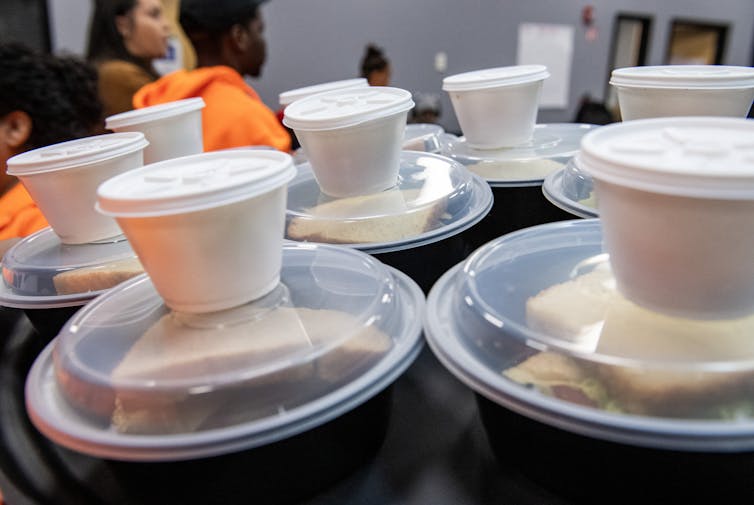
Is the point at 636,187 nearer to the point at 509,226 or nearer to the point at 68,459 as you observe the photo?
the point at 509,226

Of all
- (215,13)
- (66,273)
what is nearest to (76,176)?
(66,273)

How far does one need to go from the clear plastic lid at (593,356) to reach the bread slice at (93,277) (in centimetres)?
45

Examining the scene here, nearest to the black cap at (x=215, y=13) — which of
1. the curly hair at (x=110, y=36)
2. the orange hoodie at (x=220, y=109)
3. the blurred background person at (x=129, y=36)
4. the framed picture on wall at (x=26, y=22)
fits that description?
the orange hoodie at (x=220, y=109)

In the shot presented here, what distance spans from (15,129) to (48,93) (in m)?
0.14

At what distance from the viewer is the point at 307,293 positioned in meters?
0.63

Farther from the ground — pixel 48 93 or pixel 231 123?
pixel 48 93

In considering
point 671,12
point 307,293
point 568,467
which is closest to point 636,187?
point 568,467

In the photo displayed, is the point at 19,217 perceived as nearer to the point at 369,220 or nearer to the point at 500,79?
the point at 369,220

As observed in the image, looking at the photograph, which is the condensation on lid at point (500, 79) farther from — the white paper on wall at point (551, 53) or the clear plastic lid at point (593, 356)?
the white paper on wall at point (551, 53)

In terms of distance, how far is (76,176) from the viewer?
0.76 metres

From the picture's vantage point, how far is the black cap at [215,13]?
189cm

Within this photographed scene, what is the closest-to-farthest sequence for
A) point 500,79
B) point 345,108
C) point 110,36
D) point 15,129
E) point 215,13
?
1. point 345,108
2. point 500,79
3. point 15,129
4. point 215,13
5. point 110,36

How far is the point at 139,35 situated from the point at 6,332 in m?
2.00

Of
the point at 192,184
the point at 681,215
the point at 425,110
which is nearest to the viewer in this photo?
the point at 681,215
